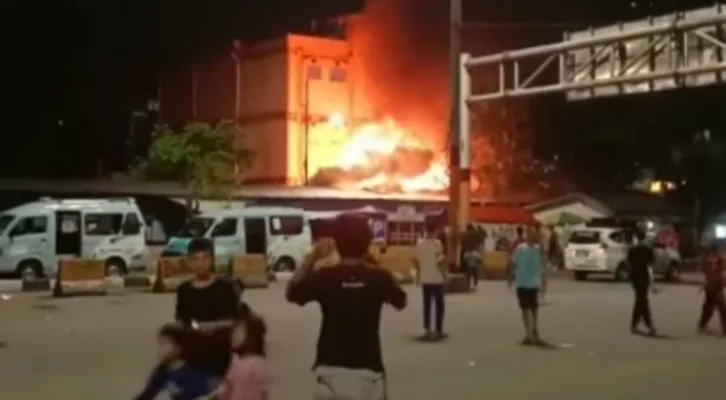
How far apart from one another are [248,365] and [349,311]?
65 cm

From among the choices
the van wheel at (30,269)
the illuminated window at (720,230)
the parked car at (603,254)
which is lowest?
the van wheel at (30,269)

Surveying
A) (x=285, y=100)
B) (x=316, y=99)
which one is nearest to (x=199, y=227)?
(x=285, y=100)

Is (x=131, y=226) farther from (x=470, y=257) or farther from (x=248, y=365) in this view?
(x=248, y=365)

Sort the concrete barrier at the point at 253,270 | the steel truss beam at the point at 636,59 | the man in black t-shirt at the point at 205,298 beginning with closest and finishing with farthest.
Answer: the man in black t-shirt at the point at 205,298 < the steel truss beam at the point at 636,59 < the concrete barrier at the point at 253,270

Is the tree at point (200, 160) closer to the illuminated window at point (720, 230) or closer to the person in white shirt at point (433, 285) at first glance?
the illuminated window at point (720, 230)

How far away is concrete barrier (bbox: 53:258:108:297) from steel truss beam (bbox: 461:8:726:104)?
1004 cm

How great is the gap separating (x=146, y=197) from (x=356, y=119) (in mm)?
16863

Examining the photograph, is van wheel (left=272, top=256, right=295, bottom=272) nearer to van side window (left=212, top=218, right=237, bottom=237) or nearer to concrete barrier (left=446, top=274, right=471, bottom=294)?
van side window (left=212, top=218, right=237, bottom=237)

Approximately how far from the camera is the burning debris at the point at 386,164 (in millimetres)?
60781

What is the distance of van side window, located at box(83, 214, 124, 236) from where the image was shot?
1423 inches

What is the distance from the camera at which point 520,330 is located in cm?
2161

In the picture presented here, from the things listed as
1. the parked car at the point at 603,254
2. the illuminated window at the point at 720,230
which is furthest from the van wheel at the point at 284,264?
the illuminated window at the point at 720,230

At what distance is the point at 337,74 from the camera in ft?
212

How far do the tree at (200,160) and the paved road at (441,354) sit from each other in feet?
72.6
